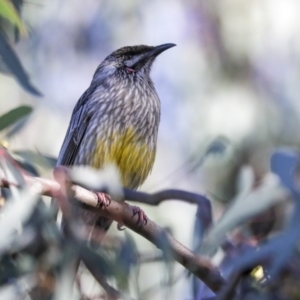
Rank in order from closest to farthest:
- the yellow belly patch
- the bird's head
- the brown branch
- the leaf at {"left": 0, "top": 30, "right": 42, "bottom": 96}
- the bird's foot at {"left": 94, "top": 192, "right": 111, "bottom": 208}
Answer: the brown branch → the leaf at {"left": 0, "top": 30, "right": 42, "bottom": 96} → the bird's foot at {"left": 94, "top": 192, "right": 111, "bottom": 208} → the yellow belly patch → the bird's head

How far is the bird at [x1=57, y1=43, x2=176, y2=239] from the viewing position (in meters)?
3.02

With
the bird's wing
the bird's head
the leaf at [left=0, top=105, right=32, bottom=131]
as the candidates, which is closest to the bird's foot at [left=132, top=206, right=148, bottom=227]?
the leaf at [left=0, top=105, right=32, bottom=131]

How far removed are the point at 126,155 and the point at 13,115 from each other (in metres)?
0.94

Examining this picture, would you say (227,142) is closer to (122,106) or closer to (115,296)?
(115,296)

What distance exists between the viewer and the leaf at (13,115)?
2102 millimetres

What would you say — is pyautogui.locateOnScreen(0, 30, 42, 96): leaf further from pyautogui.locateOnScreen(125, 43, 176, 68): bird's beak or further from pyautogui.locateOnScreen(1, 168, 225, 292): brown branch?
pyautogui.locateOnScreen(125, 43, 176, 68): bird's beak

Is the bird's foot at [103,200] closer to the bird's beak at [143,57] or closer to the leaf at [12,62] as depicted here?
the leaf at [12,62]

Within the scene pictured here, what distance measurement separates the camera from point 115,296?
6.57ft

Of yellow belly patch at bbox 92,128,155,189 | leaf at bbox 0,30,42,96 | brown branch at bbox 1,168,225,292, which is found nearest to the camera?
brown branch at bbox 1,168,225,292

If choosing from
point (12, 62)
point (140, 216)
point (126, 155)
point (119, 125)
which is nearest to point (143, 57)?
point (119, 125)

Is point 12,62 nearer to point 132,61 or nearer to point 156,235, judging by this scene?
point 156,235

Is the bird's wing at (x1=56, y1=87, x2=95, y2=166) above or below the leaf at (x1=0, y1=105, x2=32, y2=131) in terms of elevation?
below

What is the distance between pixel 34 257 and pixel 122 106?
4.10 feet

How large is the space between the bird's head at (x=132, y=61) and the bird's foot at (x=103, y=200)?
4.44 ft
